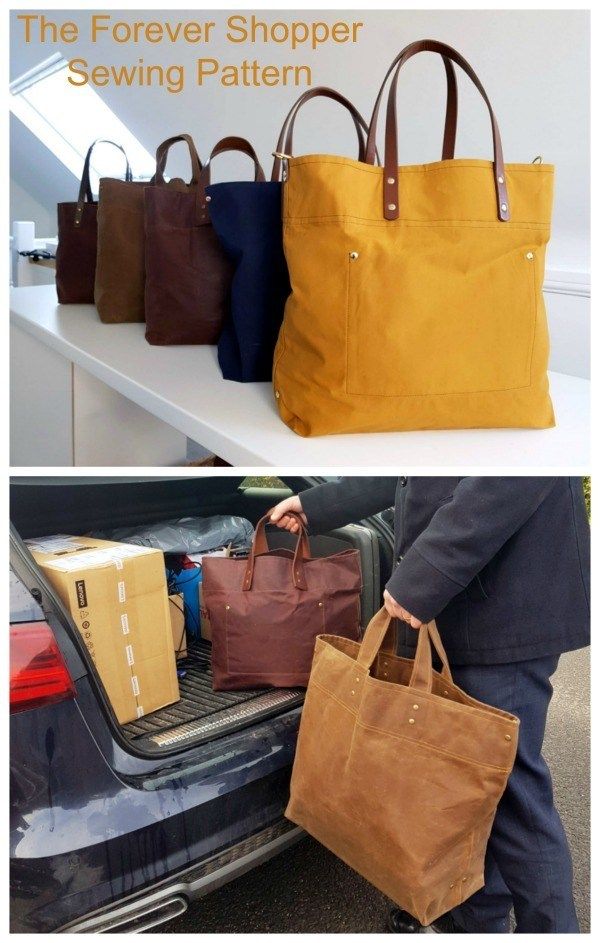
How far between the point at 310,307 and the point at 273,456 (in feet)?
0.81

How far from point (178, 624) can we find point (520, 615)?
86cm

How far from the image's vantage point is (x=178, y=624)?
183 centimetres

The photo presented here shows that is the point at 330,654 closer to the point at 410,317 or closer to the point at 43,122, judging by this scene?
the point at 410,317

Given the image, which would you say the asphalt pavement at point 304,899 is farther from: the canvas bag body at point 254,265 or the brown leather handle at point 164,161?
the brown leather handle at point 164,161

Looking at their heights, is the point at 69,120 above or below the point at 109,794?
above

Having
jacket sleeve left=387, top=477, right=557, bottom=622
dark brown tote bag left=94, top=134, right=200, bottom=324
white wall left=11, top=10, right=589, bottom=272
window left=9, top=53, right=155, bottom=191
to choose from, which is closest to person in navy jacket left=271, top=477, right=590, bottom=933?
jacket sleeve left=387, top=477, right=557, bottom=622

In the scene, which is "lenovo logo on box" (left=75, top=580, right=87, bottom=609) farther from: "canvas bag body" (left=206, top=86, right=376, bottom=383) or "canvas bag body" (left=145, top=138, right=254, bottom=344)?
"canvas bag body" (left=145, top=138, right=254, bottom=344)

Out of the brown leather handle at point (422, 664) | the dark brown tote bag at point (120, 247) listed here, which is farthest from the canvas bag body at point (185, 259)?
the brown leather handle at point (422, 664)

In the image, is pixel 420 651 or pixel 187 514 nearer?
pixel 420 651

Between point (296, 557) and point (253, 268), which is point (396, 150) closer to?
point (253, 268)

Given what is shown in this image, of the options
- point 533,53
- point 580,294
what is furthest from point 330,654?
point 580,294

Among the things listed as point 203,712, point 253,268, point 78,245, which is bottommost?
point 203,712

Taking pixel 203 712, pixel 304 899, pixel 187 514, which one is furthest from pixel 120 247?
pixel 304 899

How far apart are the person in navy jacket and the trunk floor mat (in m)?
0.38
